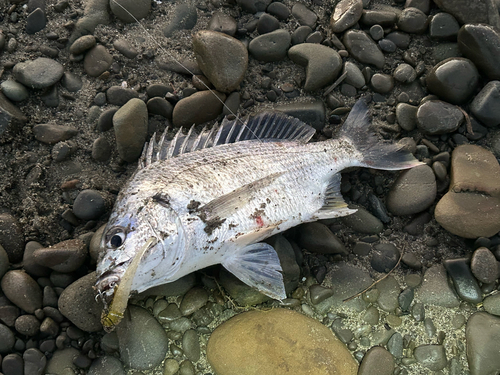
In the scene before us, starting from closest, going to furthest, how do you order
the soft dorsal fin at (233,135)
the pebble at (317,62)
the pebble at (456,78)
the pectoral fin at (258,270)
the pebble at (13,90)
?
1. the pectoral fin at (258,270)
2. the soft dorsal fin at (233,135)
3. the pebble at (13,90)
4. the pebble at (456,78)
5. the pebble at (317,62)

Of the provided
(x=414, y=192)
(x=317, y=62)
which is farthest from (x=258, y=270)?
(x=317, y=62)

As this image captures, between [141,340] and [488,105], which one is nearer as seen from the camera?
[141,340]

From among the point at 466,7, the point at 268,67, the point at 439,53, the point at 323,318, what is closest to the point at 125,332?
the point at 323,318

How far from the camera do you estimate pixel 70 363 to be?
3.13 metres

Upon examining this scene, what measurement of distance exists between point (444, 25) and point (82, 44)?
12.2 feet

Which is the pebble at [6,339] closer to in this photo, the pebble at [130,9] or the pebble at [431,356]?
the pebble at [130,9]

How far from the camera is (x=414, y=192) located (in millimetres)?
3664

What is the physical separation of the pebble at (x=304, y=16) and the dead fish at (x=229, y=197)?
1055 millimetres

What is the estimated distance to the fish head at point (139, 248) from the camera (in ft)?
8.64

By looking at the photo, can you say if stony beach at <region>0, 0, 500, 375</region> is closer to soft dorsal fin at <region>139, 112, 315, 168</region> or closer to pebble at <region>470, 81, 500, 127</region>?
pebble at <region>470, 81, 500, 127</region>

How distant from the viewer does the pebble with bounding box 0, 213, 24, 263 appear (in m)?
3.27

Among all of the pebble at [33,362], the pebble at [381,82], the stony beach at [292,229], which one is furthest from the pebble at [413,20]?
the pebble at [33,362]

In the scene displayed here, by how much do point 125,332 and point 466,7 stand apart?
14.9 feet

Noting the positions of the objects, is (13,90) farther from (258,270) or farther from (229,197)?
(258,270)
